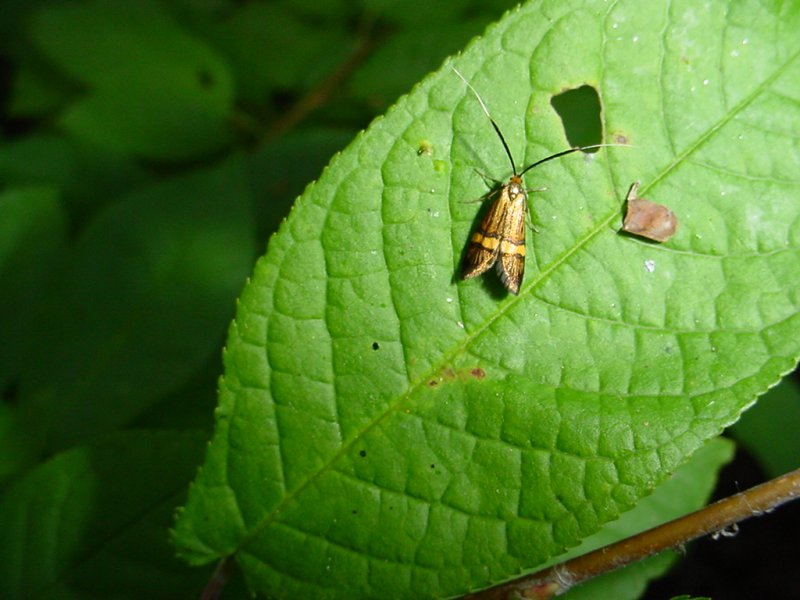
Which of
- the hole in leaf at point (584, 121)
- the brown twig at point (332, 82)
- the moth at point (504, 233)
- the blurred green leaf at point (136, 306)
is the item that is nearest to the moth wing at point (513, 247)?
the moth at point (504, 233)

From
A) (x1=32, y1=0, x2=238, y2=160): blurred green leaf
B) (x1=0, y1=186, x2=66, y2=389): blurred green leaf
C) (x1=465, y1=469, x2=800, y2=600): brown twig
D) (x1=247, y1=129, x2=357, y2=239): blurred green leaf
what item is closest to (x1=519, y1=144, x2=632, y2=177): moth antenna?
(x1=465, y1=469, x2=800, y2=600): brown twig

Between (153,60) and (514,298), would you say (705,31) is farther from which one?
(153,60)

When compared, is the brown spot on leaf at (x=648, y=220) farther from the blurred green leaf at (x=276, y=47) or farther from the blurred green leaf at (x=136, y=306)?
the blurred green leaf at (x=276, y=47)

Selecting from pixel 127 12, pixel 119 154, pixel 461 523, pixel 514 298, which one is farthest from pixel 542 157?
pixel 127 12

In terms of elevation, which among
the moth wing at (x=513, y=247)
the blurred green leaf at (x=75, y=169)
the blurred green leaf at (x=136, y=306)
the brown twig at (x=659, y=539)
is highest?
the blurred green leaf at (x=75, y=169)

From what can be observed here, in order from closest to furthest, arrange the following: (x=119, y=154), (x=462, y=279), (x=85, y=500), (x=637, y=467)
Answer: (x=637, y=467), (x=462, y=279), (x=85, y=500), (x=119, y=154)

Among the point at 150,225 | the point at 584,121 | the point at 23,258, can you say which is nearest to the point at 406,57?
the point at 150,225

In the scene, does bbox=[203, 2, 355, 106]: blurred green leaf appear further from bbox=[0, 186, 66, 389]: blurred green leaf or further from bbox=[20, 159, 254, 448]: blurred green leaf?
bbox=[0, 186, 66, 389]: blurred green leaf
